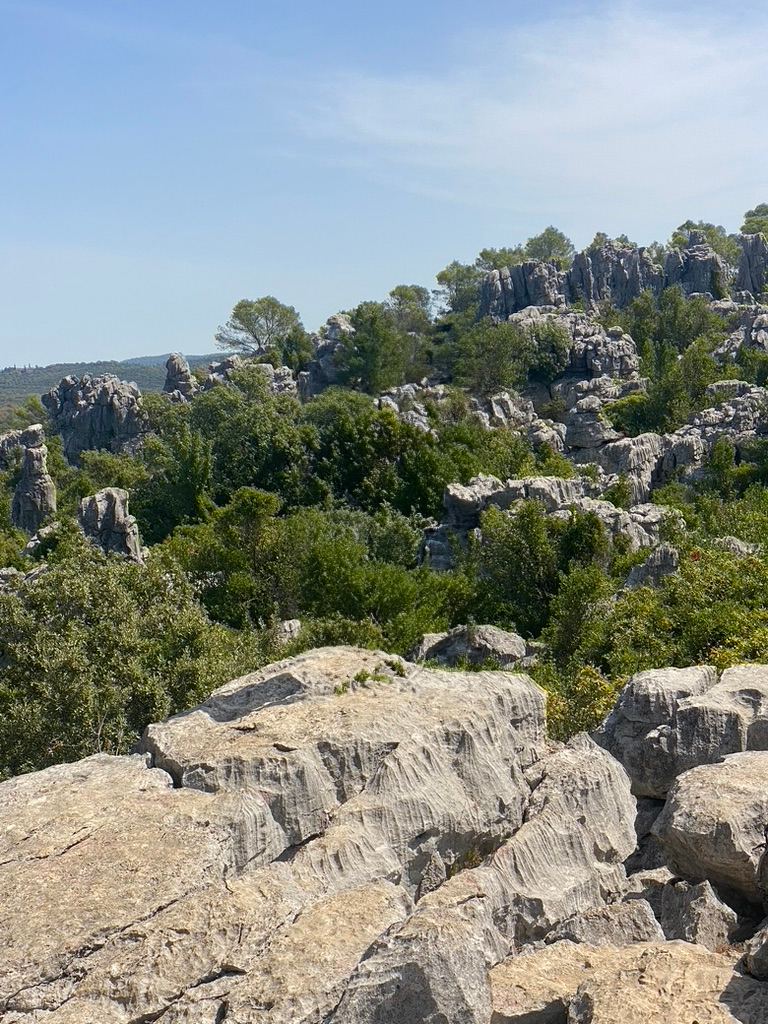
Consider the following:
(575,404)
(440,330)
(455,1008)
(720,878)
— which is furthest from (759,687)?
(440,330)

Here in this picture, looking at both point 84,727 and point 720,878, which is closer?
point 720,878

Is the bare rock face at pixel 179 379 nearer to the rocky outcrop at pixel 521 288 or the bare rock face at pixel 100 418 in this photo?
the bare rock face at pixel 100 418

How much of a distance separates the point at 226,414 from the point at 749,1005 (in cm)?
5813

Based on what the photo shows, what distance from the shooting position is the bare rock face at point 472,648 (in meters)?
26.2

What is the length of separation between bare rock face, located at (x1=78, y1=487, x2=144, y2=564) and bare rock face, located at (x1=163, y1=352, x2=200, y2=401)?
4657 cm

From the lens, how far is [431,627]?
98.6 ft

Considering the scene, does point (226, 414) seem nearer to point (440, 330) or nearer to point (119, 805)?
point (440, 330)

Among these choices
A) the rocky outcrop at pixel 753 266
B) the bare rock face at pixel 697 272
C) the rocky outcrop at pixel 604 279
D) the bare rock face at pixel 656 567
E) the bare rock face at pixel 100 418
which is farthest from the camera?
the rocky outcrop at pixel 753 266

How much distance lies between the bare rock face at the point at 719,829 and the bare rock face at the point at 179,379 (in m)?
81.3

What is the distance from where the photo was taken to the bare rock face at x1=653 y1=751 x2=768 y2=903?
11000 millimetres

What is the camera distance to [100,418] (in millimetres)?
87125

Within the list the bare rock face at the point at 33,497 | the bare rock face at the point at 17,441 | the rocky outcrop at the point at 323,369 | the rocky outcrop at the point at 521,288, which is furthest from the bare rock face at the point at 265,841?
the rocky outcrop at the point at 521,288

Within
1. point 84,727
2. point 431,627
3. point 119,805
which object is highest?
point 119,805

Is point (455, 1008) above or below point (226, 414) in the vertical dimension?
below
